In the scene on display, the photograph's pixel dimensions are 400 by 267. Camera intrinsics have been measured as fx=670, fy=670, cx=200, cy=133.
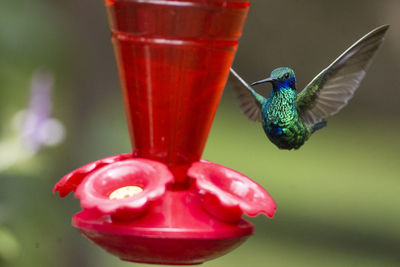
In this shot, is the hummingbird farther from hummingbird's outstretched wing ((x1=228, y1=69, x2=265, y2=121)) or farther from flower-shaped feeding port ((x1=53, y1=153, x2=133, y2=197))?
flower-shaped feeding port ((x1=53, y1=153, x2=133, y2=197))

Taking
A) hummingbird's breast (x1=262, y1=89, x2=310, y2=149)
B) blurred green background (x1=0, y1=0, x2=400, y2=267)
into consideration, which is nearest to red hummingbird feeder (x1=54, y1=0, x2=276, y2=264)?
hummingbird's breast (x1=262, y1=89, x2=310, y2=149)

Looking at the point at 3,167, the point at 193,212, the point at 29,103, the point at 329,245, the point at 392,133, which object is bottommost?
the point at 329,245

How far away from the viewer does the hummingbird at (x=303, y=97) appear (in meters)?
2.60

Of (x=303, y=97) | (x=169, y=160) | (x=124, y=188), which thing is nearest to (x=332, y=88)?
(x=303, y=97)

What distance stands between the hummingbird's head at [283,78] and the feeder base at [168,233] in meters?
0.75

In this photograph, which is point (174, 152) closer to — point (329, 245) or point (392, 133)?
point (329, 245)

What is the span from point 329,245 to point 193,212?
5014mm

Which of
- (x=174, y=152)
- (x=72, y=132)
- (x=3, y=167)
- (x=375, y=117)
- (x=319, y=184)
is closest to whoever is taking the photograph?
(x=174, y=152)

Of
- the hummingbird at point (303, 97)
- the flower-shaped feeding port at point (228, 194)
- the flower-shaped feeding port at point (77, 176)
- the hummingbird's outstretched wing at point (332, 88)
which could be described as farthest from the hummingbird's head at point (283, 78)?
the flower-shaped feeding port at point (77, 176)

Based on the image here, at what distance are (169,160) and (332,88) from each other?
→ 3.16 ft

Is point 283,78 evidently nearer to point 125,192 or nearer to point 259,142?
point 125,192

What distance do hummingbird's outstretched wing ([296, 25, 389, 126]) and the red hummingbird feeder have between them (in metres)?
0.71

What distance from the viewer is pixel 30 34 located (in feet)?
16.9

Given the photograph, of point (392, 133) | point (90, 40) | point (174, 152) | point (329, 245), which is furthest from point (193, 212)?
point (392, 133)
